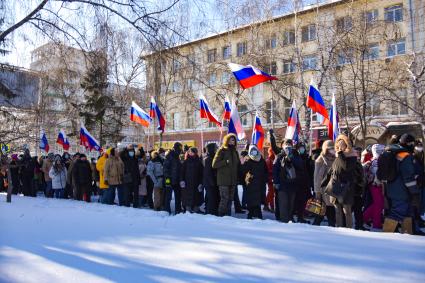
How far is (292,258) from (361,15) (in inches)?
608

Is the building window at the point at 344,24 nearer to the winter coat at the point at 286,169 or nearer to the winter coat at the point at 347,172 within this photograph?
the winter coat at the point at 286,169

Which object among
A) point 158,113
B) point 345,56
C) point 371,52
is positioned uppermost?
point 371,52

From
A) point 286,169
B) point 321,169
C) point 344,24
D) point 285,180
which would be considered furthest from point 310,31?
point 321,169

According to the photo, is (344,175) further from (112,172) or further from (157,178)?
(112,172)

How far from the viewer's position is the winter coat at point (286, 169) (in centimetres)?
784

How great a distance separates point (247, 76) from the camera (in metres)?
10.9

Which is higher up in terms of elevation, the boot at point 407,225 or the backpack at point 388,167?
the backpack at point 388,167

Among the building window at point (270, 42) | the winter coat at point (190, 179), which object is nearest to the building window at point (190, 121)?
the building window at point (270, 42)

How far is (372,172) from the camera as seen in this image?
313 inches

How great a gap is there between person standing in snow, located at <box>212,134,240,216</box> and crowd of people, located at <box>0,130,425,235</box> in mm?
22

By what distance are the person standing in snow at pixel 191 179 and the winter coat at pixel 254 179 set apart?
1.47 m

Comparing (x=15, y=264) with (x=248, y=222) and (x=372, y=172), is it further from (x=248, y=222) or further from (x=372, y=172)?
(x=372, y=172)

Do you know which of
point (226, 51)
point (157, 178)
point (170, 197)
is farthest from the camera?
point (226, 51)

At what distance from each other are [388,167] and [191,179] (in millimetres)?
5033
